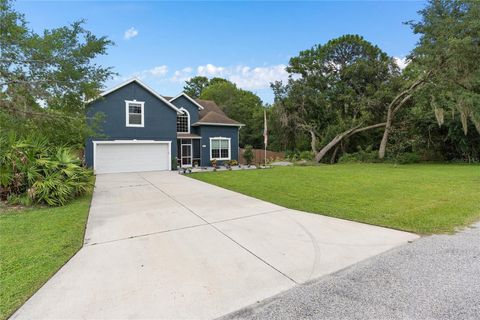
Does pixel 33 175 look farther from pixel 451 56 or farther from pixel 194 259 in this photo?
pixel 451 56

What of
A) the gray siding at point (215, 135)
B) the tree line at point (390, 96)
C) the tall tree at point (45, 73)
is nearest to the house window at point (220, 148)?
the gray siding at point (215, 135)

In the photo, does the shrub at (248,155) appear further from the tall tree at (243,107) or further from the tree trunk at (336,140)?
the tall tree at (243,107)

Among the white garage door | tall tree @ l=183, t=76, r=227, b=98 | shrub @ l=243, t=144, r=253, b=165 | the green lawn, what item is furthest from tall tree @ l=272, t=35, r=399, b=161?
tall tree @ l=183, t=76, r=227, b=98

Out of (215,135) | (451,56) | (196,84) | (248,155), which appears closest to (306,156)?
(248,155)

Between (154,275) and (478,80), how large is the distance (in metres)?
20.0

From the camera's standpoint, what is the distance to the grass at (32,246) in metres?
2.72

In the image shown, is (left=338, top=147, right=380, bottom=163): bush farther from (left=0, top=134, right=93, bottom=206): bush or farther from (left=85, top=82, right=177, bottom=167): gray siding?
(left=0, top=134, right=93, bottom=206): bush

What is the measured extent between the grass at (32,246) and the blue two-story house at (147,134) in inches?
340

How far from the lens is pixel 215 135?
63.4 feet

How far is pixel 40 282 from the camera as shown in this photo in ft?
9.36

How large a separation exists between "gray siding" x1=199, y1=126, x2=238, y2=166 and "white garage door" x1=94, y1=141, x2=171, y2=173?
116 inches

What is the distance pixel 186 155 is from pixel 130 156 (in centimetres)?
434

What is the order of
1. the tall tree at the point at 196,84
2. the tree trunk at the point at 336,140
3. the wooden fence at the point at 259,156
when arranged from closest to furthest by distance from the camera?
1. the wooden fence at the point at 259,156
2. the tree trunk at the point at 336,140
3. the tall tree at the point at 196,84

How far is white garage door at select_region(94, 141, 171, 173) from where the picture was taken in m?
Result: 15.1
